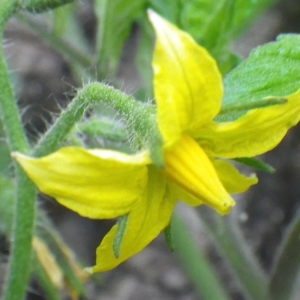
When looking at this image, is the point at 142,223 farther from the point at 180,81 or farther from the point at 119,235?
the point at 180,81

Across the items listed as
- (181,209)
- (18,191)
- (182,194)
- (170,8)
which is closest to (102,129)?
(18,191)

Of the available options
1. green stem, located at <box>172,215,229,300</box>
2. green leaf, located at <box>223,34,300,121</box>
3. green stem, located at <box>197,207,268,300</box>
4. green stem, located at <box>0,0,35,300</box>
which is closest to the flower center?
green leaf, located at <box>223,34,300,121</box>

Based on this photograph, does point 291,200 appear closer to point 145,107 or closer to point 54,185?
point 145,107

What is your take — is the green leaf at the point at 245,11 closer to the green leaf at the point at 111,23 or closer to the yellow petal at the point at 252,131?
the green leaf at the point at 111,23

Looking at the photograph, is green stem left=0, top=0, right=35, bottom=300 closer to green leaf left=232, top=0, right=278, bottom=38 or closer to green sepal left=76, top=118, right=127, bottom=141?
green sepal left=76, top=118, right=127, bottom=141

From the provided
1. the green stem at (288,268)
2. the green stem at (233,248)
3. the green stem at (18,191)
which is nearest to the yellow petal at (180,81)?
the green stem at (18,191)

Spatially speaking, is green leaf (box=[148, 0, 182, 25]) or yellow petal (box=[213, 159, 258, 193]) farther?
green leaf (box=[148, 0, 182, 25])
